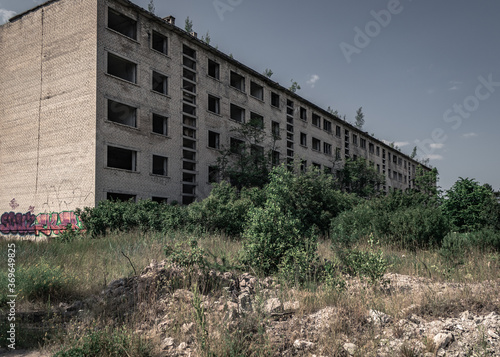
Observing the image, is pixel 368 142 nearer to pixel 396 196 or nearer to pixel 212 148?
pixel 212 148

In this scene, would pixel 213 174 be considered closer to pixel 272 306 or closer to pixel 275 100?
pixel 275 100

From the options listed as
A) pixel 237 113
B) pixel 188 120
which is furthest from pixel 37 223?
pixel 237 113

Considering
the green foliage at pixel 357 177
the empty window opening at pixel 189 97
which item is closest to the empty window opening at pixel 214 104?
the empty window opening at pixel 189 97

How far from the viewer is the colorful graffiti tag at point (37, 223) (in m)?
19.6

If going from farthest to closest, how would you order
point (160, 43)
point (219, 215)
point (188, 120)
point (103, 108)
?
1. point (188, 120)
2. point (160, 43)
3. point (103, 108)
4. point (219, 215)

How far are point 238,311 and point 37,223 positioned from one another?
19.0m

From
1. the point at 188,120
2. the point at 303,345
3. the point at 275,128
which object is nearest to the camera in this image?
the point at 303,345

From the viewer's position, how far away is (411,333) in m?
5.08

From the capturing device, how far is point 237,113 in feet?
106

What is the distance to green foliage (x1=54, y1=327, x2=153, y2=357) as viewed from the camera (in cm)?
465

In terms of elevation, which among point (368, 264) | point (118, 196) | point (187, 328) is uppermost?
point (118, 196)

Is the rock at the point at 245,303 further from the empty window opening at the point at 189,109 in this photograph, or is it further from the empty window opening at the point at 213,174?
the empty window opening at the point at 189,109

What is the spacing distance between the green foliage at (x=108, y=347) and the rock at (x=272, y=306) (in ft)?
5.98

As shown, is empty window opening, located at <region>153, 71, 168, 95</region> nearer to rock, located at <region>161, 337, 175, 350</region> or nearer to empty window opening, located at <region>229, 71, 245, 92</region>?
empty window opening, located at <region>229, 71, 245, 92</region>
